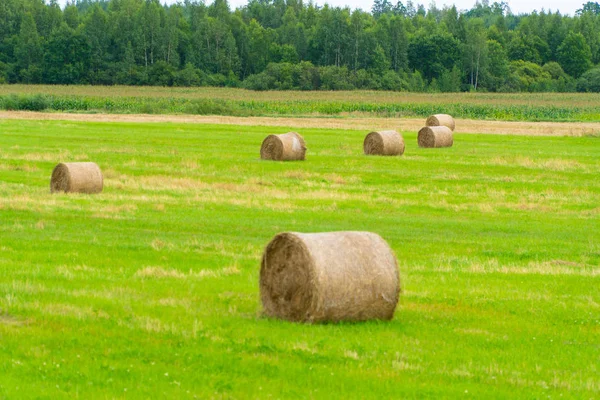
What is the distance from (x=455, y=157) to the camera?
42906 millimetres

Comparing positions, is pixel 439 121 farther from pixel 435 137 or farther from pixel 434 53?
pixel 434 53

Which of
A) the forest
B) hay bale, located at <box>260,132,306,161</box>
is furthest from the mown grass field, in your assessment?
the forest

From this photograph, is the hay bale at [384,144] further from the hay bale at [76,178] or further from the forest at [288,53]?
the forest at [288,53]

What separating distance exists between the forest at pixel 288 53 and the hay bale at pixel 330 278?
120m

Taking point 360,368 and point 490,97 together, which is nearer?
point 360,368

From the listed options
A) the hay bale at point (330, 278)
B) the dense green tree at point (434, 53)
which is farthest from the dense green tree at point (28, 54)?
the hay bale at point (330, 278)

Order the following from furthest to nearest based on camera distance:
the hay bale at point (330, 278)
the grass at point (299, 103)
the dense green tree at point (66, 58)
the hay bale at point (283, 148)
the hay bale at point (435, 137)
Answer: the dense green tree at point (66, 58), the grass at point (299, 103), the hay bale at point (435, 137), the hay bale at point (283, 148), the hay bale at point (330, 278)

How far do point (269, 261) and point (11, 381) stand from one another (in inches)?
172

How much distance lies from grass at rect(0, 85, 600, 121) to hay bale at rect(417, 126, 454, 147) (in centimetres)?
3423

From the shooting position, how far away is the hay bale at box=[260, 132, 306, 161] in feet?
130

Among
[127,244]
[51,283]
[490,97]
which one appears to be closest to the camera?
[51,283]

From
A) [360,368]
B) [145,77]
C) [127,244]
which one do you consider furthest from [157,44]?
[360,368]

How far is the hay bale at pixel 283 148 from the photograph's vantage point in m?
39.6

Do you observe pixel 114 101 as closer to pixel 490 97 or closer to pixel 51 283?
pixel 490 97
